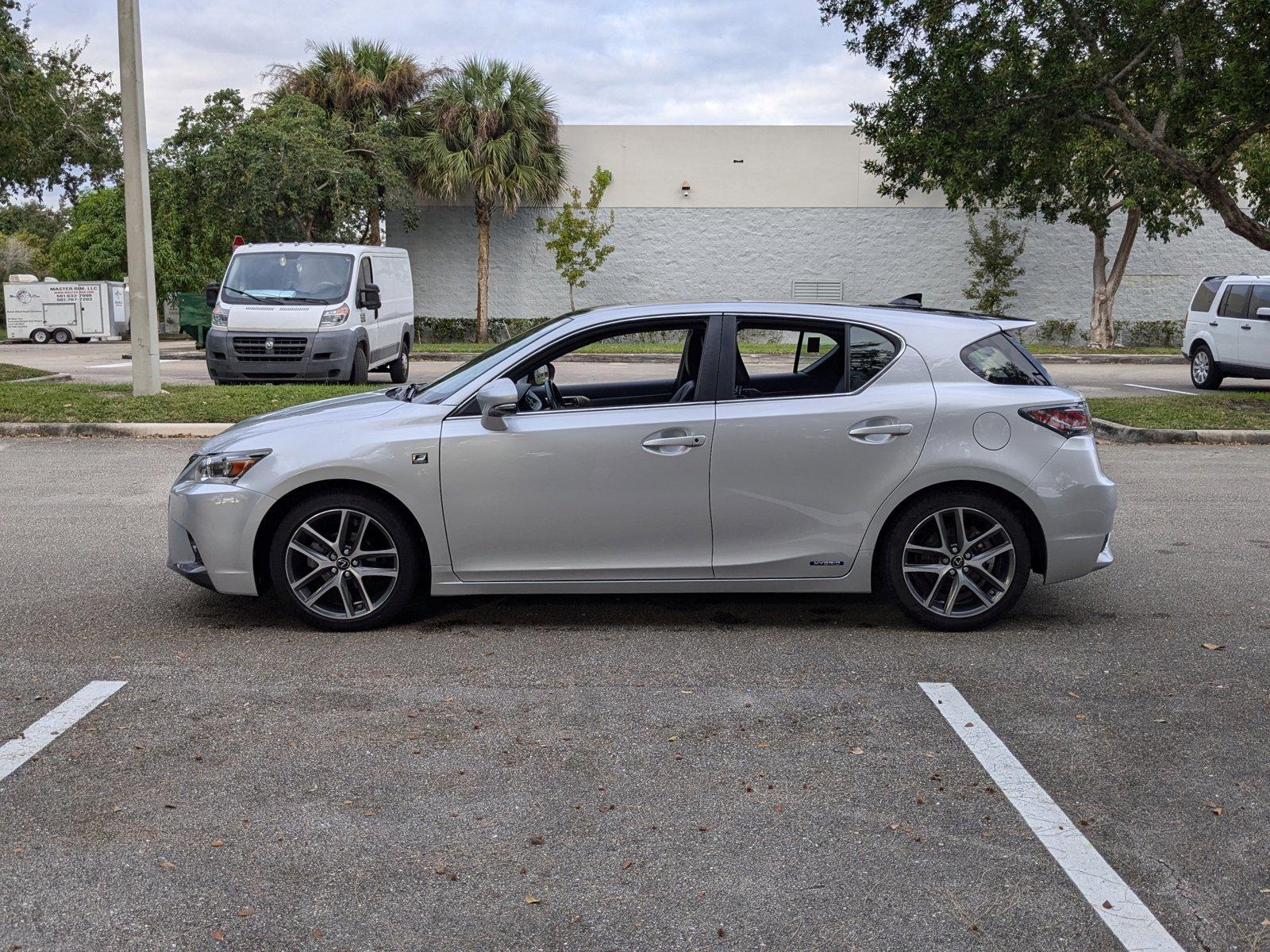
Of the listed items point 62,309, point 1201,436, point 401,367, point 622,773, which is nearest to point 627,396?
point 622,773

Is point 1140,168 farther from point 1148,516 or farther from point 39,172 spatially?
point 39,172

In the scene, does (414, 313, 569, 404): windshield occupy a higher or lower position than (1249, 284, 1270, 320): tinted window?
lower

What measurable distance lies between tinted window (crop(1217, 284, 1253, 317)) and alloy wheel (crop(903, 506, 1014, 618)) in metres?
15.3

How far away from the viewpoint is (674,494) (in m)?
5.78

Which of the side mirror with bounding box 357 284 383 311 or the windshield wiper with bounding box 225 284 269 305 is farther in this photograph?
the side mirror with bounding box 357 284 383 311

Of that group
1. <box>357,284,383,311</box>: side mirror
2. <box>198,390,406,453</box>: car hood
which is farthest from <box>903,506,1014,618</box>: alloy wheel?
<box>357,284,383,311</box>: side mirror

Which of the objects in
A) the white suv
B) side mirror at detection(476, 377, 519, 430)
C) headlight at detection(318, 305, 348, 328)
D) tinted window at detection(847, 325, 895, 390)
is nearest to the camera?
side mirror at detection(476, 377, 519, 430)

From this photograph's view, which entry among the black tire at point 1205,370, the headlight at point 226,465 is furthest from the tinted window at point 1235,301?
the headlight at point 226,465

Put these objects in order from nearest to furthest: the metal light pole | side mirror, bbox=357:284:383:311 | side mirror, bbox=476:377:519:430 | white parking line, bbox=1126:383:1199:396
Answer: side mirror, bbox=476:377:519:430 < the metal light pole < side mirror, bbox=357:284:383:311 < white parking line, bbox=1126:383:1199:396

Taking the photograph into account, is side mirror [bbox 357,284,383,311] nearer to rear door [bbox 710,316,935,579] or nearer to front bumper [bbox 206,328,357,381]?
front bumper [bbox 206,328,357,381]

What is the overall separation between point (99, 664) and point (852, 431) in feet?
11.5

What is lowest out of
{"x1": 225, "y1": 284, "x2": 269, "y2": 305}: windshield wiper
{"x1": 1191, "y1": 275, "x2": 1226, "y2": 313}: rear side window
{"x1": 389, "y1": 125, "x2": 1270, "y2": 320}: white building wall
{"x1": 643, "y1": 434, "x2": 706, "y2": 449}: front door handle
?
{"x1": 643, "y1": 434, "x2": 706, "y2": 449}: front door handle

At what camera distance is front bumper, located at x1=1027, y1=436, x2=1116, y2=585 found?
5848mm

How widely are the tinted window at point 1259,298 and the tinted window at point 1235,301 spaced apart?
9 cm
